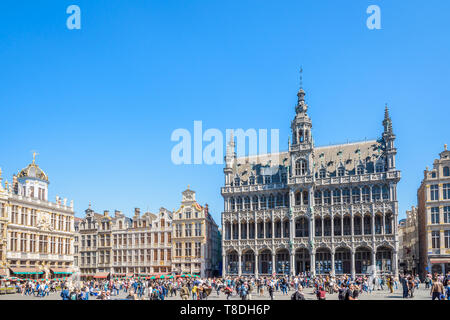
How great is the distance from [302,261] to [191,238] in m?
17.1

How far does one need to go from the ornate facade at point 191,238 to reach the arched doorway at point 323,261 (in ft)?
55.9

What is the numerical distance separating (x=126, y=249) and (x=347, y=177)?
117 feet

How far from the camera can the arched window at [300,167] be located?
6781 cm

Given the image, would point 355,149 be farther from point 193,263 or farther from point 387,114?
point 193,263

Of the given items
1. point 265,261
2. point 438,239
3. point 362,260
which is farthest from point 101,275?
point 438,239

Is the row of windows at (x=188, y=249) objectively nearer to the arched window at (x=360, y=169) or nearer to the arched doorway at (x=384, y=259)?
the arched window at (x=360, y=169)

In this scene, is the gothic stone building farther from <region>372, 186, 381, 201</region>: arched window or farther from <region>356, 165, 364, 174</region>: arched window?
<region>356, 165, 364, 174</region>: arched window

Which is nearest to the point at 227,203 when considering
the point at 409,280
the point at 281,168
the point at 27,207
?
the point at 281,168

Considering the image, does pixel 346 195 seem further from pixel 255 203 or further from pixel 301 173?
pixel 255 203

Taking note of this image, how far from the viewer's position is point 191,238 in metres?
73.8

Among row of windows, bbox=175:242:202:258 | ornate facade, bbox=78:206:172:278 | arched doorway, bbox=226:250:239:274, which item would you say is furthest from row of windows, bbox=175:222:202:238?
arched doorway, bbox=226:250:239:274

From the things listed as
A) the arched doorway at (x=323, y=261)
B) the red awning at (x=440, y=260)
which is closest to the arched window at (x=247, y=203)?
the arched doorway at (x=323, y=261)

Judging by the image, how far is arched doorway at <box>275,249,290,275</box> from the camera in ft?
221

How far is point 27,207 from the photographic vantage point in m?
66.6
